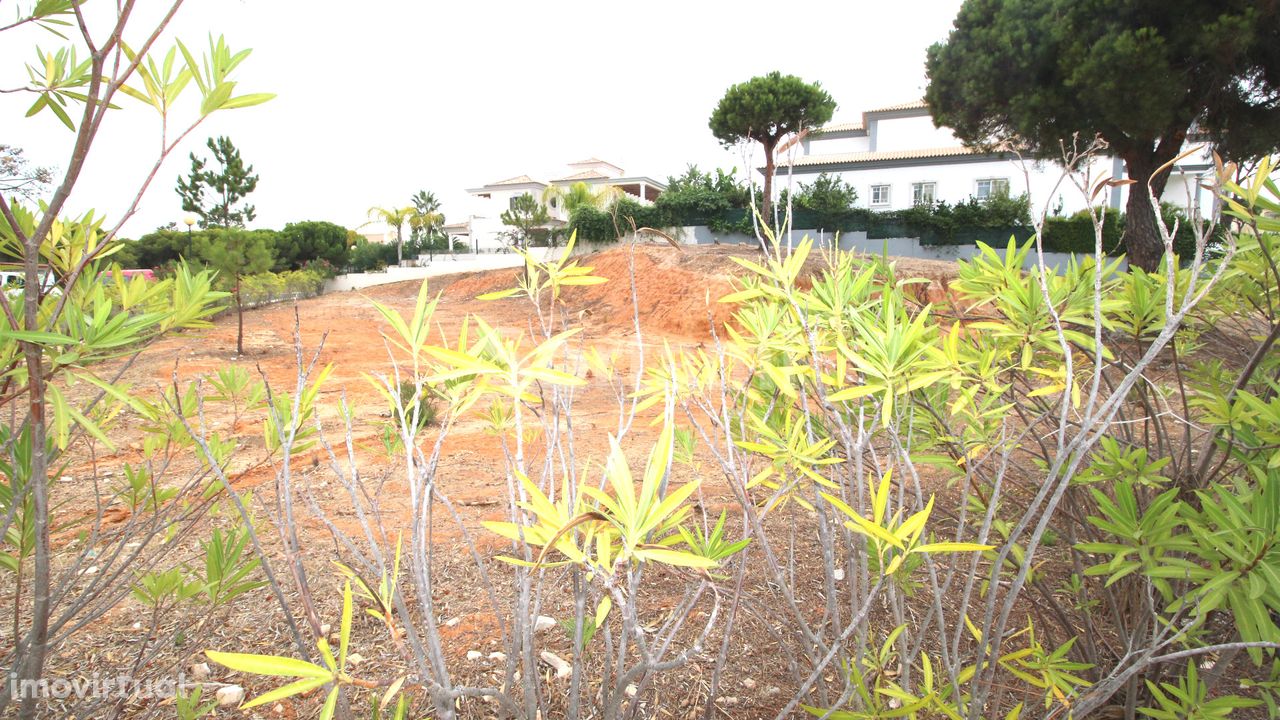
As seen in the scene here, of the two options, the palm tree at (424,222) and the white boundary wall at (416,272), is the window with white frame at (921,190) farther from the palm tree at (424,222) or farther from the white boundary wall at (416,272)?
the palm tree at (424,222)

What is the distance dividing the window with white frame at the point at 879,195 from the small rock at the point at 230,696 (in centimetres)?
2779

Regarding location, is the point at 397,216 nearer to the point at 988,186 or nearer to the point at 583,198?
the point at 583,198

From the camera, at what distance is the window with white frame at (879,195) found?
86.3 ft

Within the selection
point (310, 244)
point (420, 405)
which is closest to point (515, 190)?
point (310, 244)

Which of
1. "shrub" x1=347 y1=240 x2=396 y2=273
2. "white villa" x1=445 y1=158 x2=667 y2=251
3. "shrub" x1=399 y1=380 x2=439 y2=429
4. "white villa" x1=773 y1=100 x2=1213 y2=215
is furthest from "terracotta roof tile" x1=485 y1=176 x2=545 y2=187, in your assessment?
"shrub" x1=399 y1=380 x2=439 y2=429

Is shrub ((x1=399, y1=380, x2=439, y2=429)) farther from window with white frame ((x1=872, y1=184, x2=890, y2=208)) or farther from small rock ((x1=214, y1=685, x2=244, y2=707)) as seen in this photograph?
window with white frame ((x1=872, y1=184, x2=890, y2=208))

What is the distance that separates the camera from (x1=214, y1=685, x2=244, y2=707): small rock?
65.4 inches

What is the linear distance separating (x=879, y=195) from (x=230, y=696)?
2849cm

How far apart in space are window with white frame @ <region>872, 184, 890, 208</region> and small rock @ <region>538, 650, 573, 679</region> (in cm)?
2730

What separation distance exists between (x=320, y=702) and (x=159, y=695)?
1.21 ft

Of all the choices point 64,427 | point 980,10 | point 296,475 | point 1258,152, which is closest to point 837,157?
point 980,10

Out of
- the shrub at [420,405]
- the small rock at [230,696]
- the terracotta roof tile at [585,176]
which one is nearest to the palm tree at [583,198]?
the terracotta roof tile at [585,176]

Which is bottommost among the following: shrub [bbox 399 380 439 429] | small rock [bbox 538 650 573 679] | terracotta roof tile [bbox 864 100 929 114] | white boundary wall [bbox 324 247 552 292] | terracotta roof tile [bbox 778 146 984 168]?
small rock [bbox 538 650 573 679]

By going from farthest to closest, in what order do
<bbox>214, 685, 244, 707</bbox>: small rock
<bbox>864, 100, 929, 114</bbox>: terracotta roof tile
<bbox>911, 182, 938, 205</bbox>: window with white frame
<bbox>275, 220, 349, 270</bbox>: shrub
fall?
<bbox>864, 100, 929, 114</bbox>: terracotta roof tile < <bbox>911, 182, 938, 205</bbox>: window with white frame < <bbox>275, 220, 349, 270</bbox>: shrub < <bbox>214, 685, 244, 707</bbox>: small rock
